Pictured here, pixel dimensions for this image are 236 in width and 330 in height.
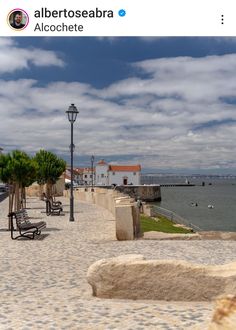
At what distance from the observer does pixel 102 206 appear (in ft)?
111

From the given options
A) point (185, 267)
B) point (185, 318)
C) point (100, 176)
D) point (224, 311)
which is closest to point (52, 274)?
point (185, 267)

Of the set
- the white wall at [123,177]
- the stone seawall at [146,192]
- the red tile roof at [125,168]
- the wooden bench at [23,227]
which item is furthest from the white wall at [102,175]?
the wooden bench at [23,227]

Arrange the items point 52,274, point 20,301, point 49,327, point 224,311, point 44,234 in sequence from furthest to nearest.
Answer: point 44,234 < point 52,274 < point 20,301 < point 49,327 < point 224,311

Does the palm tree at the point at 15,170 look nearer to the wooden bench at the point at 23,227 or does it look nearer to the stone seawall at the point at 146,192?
the wooden bench at the point at 23,227

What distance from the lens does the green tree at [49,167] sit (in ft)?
121

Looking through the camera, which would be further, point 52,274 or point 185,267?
point 52,274

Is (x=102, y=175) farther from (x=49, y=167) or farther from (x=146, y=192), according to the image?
(x=49, y=167)

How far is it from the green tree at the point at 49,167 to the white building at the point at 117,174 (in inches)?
3666

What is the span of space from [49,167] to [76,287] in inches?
1149

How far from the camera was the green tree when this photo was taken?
36844 millimetres

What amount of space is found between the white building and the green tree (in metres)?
93.1

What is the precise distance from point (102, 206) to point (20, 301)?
26036mm

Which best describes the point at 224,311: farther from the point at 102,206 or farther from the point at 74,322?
the point at 102,206

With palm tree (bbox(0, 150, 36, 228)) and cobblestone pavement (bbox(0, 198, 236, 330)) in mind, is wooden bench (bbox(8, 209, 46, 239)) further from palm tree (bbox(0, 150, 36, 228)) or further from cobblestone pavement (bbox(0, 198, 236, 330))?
palm tree (bbox(0, 150, 36, 228))
